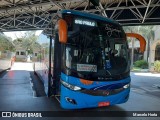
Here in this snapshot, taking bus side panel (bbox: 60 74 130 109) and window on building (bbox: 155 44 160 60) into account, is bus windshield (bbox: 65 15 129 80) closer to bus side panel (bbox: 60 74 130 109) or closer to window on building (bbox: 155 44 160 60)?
bus side panel (bbox: 60 74 130 109)

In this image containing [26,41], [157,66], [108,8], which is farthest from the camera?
[26,41]

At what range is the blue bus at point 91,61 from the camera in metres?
6.71

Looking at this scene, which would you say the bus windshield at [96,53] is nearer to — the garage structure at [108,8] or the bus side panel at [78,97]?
the bus side panel at [78,97]

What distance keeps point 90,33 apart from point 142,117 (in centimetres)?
280

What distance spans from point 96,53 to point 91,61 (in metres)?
0.29

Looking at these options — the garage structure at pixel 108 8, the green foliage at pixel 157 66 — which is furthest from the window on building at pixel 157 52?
the garage structure at pixel 108 8

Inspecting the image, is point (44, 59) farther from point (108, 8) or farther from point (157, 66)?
point (157, 66)

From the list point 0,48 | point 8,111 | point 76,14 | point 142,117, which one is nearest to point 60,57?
point 76,14

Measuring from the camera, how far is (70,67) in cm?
671

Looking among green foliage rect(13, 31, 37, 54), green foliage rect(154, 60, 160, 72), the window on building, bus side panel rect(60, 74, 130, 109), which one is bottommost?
green foliage rect(154, 60, 160, 72)

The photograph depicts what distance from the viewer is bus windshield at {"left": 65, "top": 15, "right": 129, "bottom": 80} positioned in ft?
22.2

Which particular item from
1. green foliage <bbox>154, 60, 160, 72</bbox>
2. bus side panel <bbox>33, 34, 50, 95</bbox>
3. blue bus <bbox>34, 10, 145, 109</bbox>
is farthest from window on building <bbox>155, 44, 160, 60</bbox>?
blue bus <bbox>34, 10, 145, 109</bbox>

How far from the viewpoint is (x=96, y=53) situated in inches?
276

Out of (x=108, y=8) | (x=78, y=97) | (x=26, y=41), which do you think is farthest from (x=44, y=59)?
(x=26, y=41)
